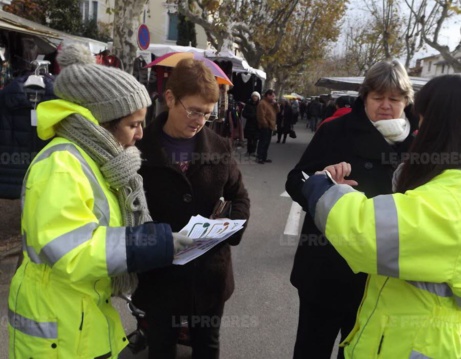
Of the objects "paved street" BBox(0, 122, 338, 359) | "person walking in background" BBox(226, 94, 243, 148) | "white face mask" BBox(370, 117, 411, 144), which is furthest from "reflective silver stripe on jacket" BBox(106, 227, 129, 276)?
"person walking in background" BBox(226, 94, 243, 148)

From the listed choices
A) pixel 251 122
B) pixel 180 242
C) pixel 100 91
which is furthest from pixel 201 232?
pixel 251 122

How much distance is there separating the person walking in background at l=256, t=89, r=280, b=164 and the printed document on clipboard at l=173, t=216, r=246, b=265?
9747mm

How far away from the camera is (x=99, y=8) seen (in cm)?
2959

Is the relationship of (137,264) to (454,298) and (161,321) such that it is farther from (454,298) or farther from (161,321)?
(454,298)

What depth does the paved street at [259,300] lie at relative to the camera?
3.20 meters

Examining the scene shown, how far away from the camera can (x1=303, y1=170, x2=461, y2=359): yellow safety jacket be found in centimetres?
122

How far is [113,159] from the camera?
1.55 metres

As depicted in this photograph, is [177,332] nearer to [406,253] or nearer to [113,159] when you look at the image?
[113,159]

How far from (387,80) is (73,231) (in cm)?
159

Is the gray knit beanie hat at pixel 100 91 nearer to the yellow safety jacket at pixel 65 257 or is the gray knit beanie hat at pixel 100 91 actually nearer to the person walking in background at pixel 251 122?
the yellow safety jacket at pixel 65 257

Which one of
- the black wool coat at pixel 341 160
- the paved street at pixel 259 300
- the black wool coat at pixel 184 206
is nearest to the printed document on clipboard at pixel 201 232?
the black wool coat at pixel 184 206

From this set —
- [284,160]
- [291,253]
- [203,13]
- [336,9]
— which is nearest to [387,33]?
[336,9]

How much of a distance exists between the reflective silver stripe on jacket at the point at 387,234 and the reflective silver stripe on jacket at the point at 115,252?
2.51 feet

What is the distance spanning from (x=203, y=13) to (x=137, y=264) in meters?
14.2
